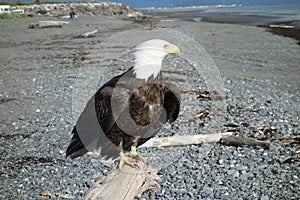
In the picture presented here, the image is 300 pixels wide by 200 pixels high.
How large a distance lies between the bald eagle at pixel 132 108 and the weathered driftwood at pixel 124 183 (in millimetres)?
264

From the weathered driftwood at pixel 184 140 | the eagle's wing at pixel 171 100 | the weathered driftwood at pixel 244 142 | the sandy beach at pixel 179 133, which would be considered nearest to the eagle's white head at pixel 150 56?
the eagle's wing at pixel 171 100

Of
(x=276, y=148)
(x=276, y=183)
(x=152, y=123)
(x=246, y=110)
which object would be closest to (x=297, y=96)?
(x=246, y=110)

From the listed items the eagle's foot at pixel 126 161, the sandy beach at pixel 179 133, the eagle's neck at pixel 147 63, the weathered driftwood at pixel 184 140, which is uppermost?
the eagle's neck at pixel 147 63

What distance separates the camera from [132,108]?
16.0ft

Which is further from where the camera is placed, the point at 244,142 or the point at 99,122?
the point at 244,142

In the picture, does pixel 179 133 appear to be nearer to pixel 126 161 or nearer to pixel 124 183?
pixel 126 161

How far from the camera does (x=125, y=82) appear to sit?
5.03 meters

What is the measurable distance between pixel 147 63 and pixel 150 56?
0.10 meters

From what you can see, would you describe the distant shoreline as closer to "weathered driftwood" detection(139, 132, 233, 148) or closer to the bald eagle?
"weathered driftwood" detection(139, 132, 233, 148)

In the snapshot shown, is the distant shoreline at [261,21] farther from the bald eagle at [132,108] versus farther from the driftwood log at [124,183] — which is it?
the driftwood log at [124,183]

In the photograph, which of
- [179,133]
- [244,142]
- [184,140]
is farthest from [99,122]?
[244,142]

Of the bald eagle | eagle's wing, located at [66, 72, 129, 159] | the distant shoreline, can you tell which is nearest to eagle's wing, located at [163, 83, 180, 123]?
the bald eagle

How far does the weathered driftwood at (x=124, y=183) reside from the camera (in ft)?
13.8

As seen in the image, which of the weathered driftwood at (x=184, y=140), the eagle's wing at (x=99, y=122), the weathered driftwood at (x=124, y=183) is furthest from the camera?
the weathered driftwood at (x=184, y=140)
